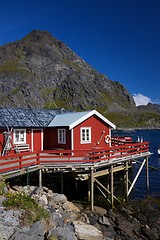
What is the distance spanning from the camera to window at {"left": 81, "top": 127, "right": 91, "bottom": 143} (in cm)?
2347

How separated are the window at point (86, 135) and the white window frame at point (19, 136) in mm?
5014

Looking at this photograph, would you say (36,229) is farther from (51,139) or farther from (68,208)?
(51,139)

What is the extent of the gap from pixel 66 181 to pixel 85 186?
1.85 metres

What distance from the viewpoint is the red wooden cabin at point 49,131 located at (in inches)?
858

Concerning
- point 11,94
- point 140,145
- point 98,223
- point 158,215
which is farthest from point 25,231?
point 11,94

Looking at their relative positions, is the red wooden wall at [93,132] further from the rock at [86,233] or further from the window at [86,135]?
the rock at [86,233]

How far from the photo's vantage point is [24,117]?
77.6 feet

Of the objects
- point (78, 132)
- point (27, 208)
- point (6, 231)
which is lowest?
point (6, 231)

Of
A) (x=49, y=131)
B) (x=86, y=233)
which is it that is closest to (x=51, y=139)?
(x=49, y=131)

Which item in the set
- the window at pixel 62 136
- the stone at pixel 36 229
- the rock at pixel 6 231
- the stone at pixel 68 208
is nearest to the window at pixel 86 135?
the window at pixel 62 136

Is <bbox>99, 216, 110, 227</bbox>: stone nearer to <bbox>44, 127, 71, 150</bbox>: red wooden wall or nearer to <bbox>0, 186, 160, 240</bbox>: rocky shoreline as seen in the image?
<bbox>0, 186, 160, 240</bbox>: rocky shoreline

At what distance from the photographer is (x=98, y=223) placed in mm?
16422

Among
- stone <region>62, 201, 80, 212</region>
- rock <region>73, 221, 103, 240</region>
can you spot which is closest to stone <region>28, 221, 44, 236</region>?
rock <region>73, 221, 103, 240</region>

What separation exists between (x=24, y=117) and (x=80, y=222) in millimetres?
12020
